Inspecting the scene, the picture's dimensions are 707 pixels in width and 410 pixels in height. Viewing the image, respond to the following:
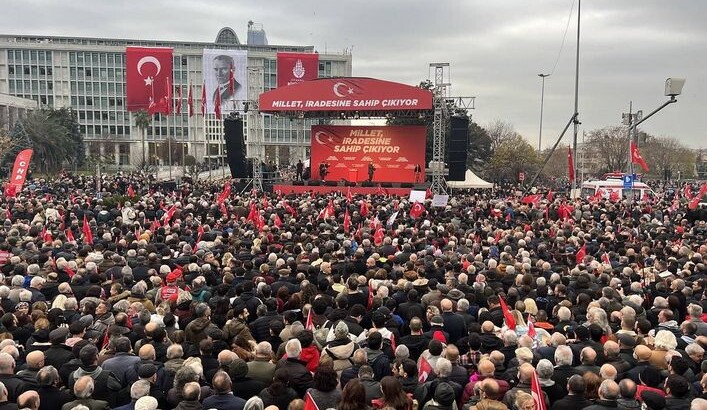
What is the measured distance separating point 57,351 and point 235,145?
2884cm

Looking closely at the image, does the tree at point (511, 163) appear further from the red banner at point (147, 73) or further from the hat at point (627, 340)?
the hat at point (627, 340)

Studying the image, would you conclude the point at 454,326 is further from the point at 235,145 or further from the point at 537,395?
the point at 235,145

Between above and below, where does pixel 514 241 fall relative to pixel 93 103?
below

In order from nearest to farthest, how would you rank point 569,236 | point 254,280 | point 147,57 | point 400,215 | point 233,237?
point 254,280 → point 233,237 → point 569,236 → point 400,215 → point 147,57

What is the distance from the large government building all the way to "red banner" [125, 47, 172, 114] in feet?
174

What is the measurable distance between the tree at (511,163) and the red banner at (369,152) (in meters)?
17.4

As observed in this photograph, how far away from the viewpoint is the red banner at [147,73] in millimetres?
41938

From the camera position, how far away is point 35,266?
364 inches

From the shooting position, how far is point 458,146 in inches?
1203

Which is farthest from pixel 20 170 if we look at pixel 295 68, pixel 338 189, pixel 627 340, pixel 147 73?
pixel 295 68

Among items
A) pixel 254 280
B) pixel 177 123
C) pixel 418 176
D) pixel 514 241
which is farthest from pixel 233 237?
pixel 177 123

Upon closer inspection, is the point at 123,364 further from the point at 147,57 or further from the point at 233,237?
the point at 147,57

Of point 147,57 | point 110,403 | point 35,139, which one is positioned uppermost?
point 147,57

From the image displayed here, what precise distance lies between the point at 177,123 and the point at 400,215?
8807 cm
